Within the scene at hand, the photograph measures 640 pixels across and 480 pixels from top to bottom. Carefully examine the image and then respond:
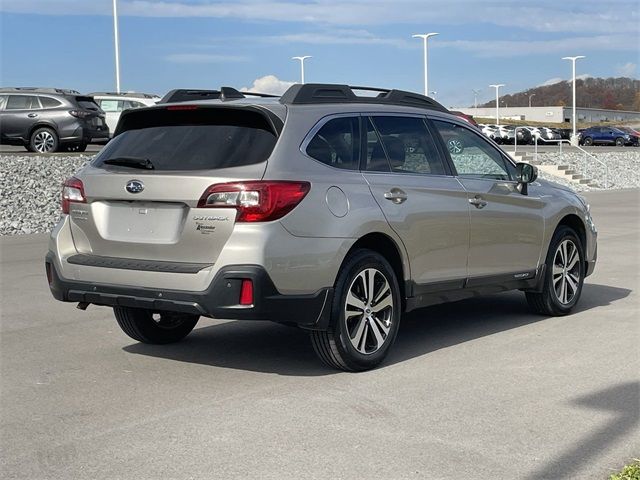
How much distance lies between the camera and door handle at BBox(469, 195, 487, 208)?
24.4ft

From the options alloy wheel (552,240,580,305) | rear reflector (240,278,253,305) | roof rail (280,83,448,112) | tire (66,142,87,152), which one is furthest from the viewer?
tire (66,142,87,152)

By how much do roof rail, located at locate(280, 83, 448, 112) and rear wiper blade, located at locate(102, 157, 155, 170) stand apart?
98 centimetres

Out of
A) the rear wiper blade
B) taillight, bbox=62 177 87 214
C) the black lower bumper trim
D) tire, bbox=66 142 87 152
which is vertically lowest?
the black lower bumper trim

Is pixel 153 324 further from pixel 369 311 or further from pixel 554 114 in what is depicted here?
pixel 554 114

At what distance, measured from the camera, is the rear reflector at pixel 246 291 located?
5.73m

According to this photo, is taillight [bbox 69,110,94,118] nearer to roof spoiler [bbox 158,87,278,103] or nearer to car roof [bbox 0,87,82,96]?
car roof [bbox 0,87,82,96]

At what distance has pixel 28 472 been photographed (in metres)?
4.48

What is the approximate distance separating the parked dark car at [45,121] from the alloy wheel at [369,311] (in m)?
19.3

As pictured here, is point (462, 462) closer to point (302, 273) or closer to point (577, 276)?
point (302, 273)

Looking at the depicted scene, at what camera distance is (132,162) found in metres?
6.32

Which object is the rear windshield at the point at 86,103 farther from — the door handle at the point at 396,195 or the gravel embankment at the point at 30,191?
the door handle at the point at 396,195

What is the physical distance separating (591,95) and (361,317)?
186467mm

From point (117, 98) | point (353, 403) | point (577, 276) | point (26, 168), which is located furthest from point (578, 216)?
point (117, 98)

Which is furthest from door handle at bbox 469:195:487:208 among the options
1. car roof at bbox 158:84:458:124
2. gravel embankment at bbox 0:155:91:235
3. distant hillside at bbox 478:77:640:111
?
distant hillside at bbox 478:77:640:111
